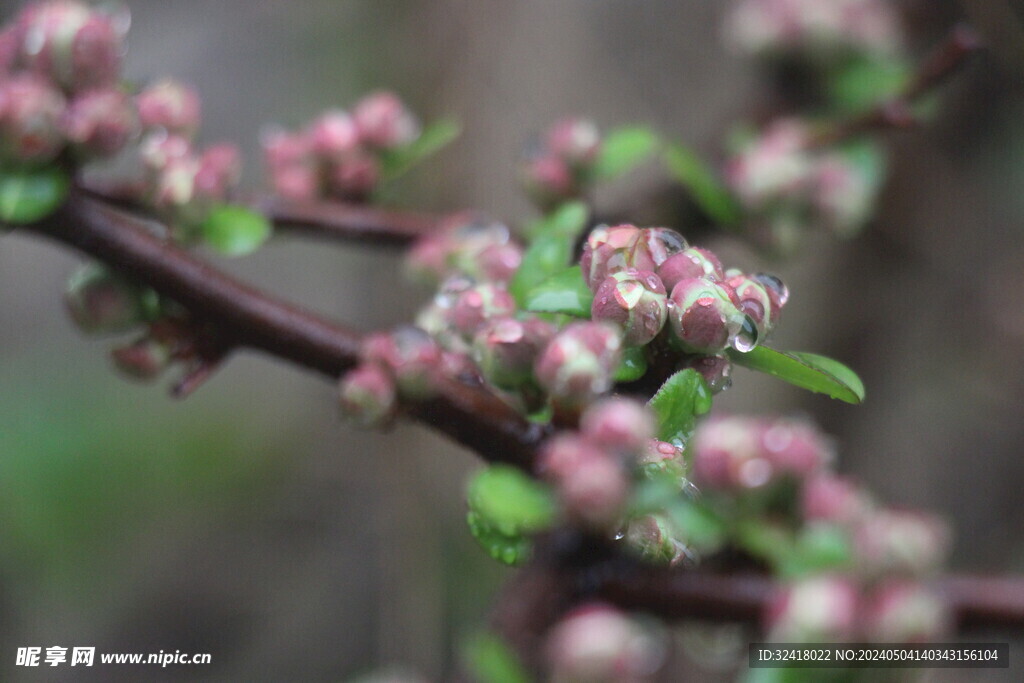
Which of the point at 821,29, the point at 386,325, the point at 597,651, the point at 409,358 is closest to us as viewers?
the point at 597,651

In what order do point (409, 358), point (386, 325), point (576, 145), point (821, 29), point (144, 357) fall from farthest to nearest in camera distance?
1. point (386, 325)
2. point (821, 29)
3. point (576, 145)
4. point (144, 357)
5. point (409, 358)

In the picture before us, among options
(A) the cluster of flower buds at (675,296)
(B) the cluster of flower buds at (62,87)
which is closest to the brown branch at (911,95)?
(A) the cluster of flower buds at (675,296)

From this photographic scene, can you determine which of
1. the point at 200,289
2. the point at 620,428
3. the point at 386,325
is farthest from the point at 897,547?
the point at 386,325

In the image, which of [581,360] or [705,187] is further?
[705,187]

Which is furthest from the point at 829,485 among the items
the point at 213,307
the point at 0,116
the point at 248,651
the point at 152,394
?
the point at 152,394

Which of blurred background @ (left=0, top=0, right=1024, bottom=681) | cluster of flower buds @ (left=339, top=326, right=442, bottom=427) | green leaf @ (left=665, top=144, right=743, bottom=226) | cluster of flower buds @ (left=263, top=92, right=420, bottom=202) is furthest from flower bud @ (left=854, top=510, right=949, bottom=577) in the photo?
blurred background @ (left=0, top=0, right=1024, bottom=681)

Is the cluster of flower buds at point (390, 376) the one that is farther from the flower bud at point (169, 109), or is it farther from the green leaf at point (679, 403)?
the flower bud at point (169, 109)

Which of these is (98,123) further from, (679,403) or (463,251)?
(679,403)

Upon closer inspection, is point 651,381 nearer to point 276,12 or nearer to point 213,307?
point 213,307
